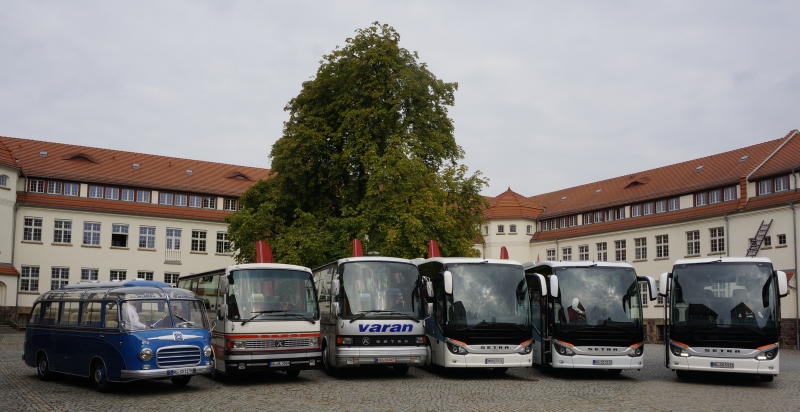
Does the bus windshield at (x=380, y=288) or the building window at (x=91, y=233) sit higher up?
the building window at (x=91, y=233)

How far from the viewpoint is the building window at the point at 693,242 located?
50531mm

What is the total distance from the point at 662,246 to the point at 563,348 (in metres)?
36.8

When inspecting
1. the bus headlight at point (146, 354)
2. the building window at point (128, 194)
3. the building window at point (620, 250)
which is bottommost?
the bus headlight at point (146, 354)

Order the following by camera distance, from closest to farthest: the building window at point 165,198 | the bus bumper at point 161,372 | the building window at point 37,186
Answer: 1. the bus bumper at point 161,372
2. the building window at point 37,186
3. the building window at point 165,198

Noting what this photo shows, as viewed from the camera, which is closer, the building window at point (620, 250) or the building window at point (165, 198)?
the building window at point (620, 250)

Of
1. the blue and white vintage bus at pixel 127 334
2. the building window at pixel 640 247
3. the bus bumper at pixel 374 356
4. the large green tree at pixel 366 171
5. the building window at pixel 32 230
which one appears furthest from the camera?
the building window at pixel 640 247

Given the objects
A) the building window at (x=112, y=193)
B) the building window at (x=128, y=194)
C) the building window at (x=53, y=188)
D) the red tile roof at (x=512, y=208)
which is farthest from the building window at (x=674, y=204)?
the building window at (x=53, y=188)

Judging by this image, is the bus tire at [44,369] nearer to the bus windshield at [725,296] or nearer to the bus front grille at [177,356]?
the bus front grille at [177,356]

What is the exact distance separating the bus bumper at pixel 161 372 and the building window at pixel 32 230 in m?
40.9

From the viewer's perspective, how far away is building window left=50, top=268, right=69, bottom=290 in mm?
51875

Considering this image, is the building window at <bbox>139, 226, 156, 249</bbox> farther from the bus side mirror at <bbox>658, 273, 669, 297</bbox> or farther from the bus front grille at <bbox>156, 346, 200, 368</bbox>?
the bus side mirror at <bbox>658, 273, 669, 297</bbox>

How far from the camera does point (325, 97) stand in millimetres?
35062

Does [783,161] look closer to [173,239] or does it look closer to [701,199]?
[701,199]

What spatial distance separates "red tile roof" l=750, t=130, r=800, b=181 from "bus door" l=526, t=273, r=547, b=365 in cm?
2954
